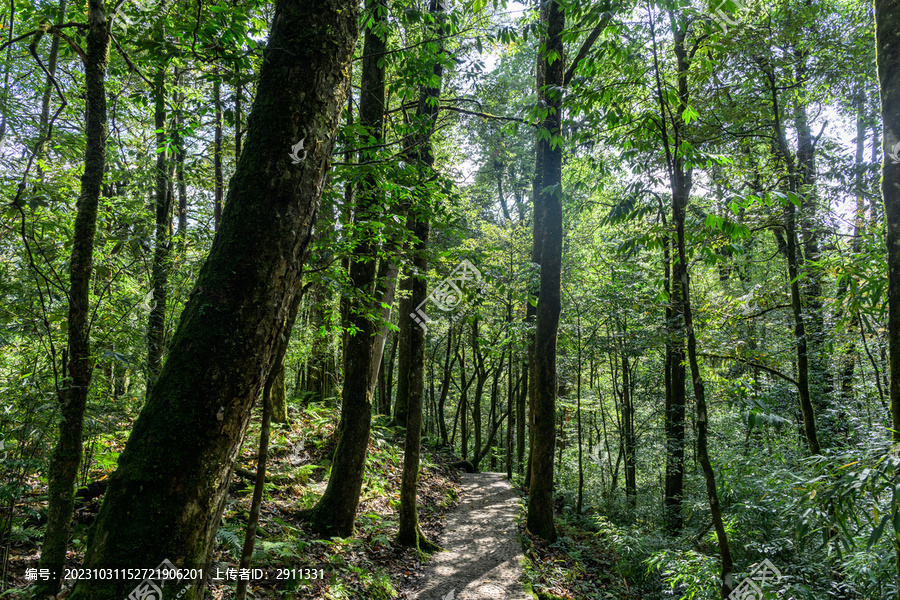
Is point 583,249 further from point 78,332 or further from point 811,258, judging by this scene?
point 78,332

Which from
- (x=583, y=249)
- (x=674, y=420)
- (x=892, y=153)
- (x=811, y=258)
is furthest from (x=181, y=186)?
(x=674, y=420)

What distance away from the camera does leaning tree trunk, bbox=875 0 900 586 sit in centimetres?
281

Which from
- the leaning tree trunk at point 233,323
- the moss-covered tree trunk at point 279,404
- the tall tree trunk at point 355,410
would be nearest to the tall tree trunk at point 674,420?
the tall tree trunk at point 355,410

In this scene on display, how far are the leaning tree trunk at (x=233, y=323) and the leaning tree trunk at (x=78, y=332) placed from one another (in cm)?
163

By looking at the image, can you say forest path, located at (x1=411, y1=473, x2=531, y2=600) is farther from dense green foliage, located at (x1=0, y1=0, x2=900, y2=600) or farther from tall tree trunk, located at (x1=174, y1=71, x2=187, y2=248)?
tall tree trunk, located at (x1=174, y1=71, x2=187, y2=248)

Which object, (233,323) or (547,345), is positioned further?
(547,345)

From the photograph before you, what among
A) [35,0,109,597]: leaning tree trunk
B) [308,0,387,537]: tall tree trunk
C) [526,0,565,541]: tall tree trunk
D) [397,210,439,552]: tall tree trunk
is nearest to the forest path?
[397,210,439,552]: tall tree trunk

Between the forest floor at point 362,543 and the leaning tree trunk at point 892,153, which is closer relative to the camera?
the leaning tree trunk at point 892,153

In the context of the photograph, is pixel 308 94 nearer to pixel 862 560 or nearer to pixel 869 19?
pixel 862 560

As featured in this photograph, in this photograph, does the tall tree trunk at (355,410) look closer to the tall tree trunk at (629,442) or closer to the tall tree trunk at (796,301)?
the tall tree trunk at (796,301)

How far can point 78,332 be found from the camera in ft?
9.16

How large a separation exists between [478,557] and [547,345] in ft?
12.6

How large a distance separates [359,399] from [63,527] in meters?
3.53

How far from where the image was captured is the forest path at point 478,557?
5410 millimetres
